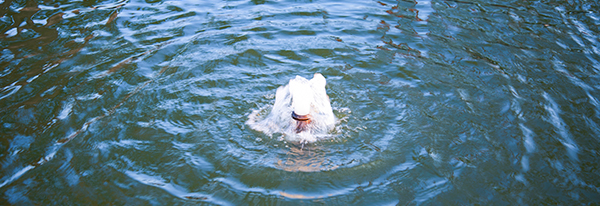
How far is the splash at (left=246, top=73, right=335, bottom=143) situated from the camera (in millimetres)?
3428

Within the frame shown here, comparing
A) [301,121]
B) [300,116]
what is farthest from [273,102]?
[300,116]

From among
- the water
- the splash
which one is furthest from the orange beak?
the water

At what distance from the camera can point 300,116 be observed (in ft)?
11.2

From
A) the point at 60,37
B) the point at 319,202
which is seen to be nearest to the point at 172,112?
the point at 319,202

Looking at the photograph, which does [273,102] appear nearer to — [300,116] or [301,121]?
[301,121]

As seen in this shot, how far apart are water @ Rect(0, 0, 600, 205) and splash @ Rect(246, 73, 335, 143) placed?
0.32 feet

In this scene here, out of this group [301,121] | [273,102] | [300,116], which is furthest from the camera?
[273,102]

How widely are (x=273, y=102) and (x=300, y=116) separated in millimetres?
1214

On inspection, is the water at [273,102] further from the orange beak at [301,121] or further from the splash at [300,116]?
the orange beak at [301,121]

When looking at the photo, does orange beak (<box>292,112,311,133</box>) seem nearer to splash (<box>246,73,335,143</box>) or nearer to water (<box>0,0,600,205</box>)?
splash (<box>246,73,335,143</box>)

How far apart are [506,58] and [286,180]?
158 inches

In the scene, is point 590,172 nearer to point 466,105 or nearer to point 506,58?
point 466,105

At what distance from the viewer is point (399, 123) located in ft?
13.6

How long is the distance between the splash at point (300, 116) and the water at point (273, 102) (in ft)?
0.32
